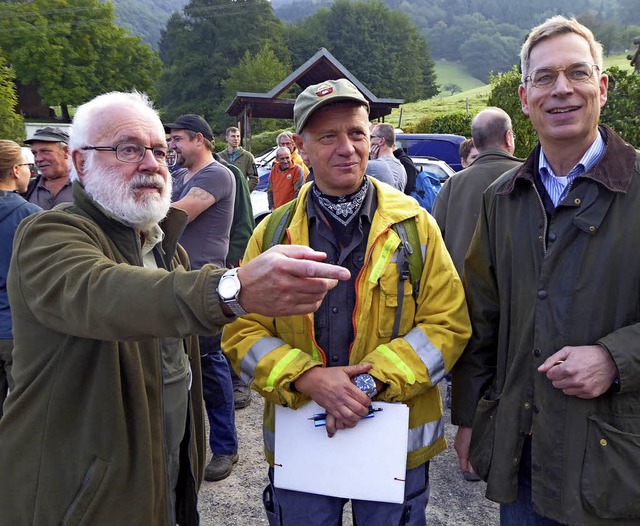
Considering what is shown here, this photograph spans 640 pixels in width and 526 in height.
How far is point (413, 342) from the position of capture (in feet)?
6.55

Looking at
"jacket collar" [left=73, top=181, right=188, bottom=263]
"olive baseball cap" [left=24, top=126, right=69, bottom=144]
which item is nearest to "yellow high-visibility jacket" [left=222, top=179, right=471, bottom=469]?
"jacket collar" [left=73, top=181, right=188, bottom=263]

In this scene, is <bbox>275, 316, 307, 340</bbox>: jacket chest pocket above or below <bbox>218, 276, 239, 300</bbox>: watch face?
below

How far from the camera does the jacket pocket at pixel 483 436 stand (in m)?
1.97

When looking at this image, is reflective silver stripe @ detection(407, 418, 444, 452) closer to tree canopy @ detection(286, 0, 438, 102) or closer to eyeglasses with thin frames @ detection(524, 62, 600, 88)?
eyeglasses with thin frames @ detection(524, 62, 600, 88)

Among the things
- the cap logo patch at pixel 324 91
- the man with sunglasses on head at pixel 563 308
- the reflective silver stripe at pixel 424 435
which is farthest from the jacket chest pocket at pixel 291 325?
the cap logo patch at pixel 324 91

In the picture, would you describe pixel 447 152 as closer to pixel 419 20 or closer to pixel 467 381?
pixel 467 381

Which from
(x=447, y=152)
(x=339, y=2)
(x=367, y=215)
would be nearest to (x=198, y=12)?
(x=339, y=2)

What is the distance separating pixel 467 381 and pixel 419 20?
476 feet

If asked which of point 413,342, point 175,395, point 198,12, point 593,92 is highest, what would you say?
point 198,12

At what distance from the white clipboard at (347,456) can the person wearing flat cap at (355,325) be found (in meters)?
0.04

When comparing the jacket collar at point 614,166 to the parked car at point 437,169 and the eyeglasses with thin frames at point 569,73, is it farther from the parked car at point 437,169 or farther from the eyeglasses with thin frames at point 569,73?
the parked car at point 437,169

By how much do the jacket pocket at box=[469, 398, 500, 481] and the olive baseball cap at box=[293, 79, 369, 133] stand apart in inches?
49.4

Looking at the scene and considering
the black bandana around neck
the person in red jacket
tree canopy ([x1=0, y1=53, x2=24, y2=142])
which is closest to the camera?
the black bandana around neck

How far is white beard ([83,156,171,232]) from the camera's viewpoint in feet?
6.13
